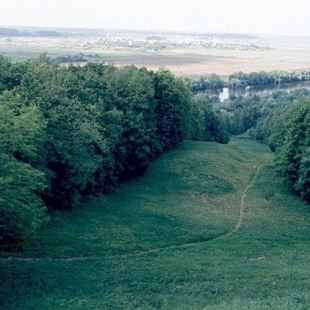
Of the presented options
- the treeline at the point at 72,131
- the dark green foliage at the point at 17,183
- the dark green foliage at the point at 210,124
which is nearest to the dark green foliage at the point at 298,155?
the treeline at the point at 72,131

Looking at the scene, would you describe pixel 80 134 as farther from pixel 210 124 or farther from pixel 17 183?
pixel 210 124

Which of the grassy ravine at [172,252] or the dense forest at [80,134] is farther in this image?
the dense forest at [80,134]

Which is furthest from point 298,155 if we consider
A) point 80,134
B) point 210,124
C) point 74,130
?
point 210,124

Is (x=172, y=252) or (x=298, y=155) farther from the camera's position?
(x=298, y=155)

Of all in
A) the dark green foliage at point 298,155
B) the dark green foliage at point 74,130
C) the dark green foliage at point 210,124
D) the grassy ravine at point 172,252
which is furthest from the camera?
the dark green foliage at point 210,124

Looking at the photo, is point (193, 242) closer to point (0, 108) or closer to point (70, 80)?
point (0, 108)

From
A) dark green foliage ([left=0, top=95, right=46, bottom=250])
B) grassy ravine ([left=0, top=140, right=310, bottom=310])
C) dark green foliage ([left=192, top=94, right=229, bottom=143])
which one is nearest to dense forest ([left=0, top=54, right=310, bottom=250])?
dark green foliage ([left=0, top=95, right=46, bottom=250])

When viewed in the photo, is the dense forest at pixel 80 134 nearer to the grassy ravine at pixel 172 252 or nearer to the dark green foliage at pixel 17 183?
the dark green foliage at pixel 17 183
